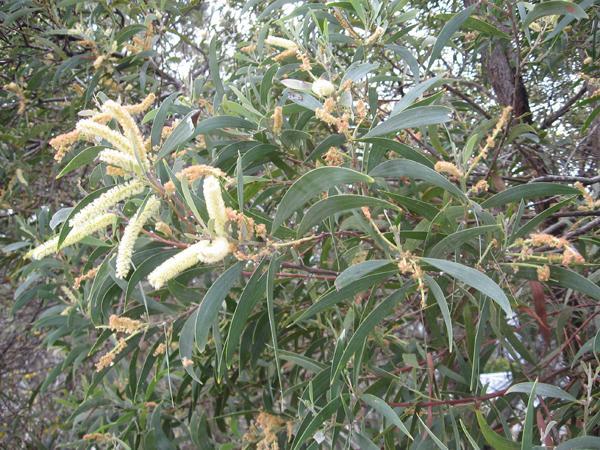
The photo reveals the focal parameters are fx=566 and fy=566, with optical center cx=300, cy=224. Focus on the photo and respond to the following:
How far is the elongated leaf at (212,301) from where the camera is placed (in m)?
1.13

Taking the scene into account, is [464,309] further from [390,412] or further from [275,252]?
[275,252]

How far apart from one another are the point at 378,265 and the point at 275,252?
22 centimetres

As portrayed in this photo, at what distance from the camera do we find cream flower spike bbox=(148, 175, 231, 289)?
0.89 meters

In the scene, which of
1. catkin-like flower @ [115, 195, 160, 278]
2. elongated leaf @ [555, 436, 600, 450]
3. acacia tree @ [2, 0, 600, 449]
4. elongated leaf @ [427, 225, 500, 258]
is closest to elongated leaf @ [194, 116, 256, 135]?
acacia tree @ [2, 0, 600, 449]

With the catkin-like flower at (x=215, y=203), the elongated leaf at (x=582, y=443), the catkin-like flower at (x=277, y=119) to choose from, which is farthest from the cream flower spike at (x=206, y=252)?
the elongated leaf at (x=582, y=443)

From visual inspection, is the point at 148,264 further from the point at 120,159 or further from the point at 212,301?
the point at 120,159

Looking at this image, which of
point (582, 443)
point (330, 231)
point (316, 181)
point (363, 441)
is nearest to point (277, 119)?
point (330, 231)

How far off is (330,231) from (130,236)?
513mm

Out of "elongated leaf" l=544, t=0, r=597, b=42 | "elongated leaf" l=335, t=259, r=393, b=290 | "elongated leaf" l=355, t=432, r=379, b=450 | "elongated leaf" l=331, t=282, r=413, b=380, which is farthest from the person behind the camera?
"elongated leaf" l=544, t=0, r=597, b=42

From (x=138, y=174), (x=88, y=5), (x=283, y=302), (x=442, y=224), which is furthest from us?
(x=88, y=5)

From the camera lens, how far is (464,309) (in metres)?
1.62

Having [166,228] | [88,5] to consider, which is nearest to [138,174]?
[166,228]

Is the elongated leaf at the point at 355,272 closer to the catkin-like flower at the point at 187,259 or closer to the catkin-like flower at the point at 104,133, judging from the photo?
the catkin-like flower at the point at 187,259

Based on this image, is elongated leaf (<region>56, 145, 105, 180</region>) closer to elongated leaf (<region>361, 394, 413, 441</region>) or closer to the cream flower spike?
the cream flower spike
